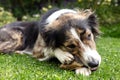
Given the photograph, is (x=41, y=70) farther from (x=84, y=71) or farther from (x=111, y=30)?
(x=111, y=30)

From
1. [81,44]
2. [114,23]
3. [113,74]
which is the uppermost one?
[81,44]

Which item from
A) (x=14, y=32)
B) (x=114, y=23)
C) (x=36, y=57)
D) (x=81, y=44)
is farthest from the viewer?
(x=114, y=23)

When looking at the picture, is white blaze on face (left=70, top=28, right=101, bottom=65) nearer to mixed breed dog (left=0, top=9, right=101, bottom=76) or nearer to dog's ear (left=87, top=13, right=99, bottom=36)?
mixed breed dog (left=0, top=9, right=101, bottom=76)

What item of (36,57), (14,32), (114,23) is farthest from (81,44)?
(114,23)

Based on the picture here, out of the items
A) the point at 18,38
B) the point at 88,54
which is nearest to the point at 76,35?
the point at 88,54

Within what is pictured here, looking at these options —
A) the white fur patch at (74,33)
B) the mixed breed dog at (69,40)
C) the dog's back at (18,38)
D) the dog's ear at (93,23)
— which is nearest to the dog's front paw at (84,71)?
the mixed breed dog at (69,40)

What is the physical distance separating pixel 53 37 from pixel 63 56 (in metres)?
0.33

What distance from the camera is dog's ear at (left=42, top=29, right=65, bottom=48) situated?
17.9 ft

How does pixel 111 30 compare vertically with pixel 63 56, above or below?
below

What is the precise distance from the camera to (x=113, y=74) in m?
5.48

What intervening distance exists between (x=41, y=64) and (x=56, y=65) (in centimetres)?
27

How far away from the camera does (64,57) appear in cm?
552

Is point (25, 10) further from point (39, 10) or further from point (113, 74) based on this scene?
point (113, 74)

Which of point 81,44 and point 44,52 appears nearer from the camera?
point 81,44
